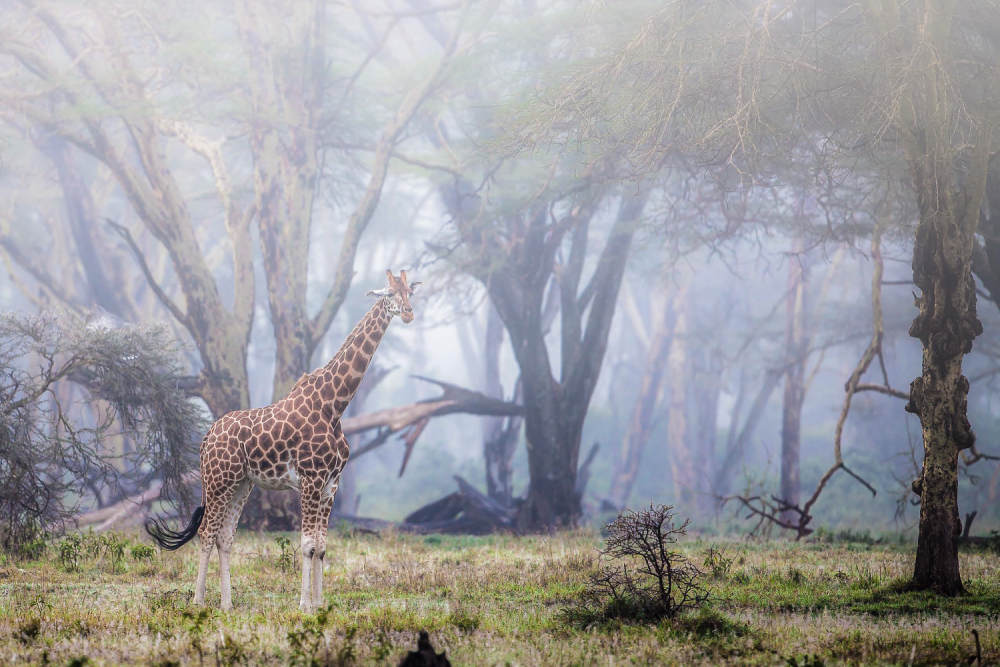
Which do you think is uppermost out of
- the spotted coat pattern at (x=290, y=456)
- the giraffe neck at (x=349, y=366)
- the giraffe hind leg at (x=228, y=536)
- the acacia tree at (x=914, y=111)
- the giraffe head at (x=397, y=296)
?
the acacia tree at (x=914, y=111)

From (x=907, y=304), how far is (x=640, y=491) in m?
16.1

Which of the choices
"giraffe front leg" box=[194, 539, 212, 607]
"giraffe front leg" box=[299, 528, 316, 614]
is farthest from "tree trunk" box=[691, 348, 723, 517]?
"giraffe front leg" box=[194, 539, 212, 607]

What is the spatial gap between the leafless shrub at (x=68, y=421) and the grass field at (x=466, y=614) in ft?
2.65

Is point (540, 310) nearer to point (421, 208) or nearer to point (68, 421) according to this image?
point (68, 421)

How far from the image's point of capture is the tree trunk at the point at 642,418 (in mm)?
29812

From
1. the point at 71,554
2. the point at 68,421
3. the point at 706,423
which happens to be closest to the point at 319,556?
the point at 71,554

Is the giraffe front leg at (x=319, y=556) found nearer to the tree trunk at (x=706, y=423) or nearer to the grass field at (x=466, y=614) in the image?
the grass field at (x=466, y=614)

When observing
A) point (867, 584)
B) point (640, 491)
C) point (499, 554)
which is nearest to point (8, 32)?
point (499, 554)

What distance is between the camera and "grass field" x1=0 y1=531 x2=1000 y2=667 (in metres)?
5.64

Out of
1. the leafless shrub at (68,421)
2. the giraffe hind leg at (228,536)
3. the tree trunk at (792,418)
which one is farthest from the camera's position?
the tree trunk at (792,418)

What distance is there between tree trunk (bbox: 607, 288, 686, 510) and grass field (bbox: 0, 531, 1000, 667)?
1854 cm

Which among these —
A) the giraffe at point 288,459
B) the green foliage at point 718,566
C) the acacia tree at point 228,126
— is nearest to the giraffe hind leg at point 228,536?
the giraffe at point 288,459

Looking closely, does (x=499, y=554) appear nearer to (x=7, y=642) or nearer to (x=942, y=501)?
(x=942, y=501)

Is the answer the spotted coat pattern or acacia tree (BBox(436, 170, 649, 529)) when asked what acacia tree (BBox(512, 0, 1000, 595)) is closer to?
the spotted coat pattern
